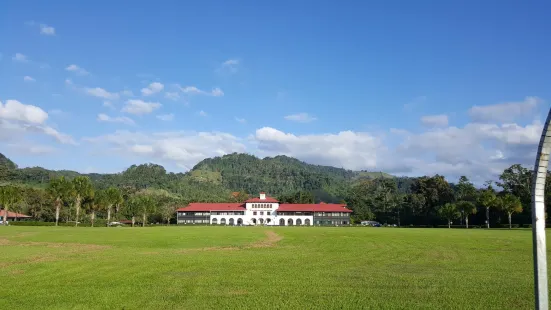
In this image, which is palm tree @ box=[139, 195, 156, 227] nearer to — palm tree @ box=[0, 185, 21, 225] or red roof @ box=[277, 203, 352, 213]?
palm tree @ box=[0, 185, 21, 225]

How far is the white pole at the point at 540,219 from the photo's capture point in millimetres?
6258

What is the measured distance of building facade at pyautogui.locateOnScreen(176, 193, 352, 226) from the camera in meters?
124

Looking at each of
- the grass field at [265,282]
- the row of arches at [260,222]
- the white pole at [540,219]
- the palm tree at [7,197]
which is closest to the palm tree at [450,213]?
the row of arches at [260,222]

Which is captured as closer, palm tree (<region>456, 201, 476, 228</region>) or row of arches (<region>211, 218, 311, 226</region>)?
palm tree (<region>456, 201, 476, 228</region>)

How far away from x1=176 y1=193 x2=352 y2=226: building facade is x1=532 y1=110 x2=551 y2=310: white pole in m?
118

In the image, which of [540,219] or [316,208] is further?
[316,208]

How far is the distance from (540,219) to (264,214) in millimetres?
123862

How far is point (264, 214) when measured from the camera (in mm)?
128875

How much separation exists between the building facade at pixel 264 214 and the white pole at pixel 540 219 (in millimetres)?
118437

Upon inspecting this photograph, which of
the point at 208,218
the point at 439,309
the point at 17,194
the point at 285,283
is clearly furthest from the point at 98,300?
the point at 208,218

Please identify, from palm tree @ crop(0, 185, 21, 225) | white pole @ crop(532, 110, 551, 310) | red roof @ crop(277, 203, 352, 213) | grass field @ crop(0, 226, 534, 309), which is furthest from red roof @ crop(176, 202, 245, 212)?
white pole @ crop(532, 110, 551, 310)

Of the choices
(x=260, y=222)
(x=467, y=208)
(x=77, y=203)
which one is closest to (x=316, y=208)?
(x=260, y=222)

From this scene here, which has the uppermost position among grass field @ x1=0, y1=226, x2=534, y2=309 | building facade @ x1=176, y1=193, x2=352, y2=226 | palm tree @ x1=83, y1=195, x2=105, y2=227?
palm tree @ x1=83, y1=195, x2=105, y2=227

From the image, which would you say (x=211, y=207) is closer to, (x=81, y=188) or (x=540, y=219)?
(x=81, y=188)
